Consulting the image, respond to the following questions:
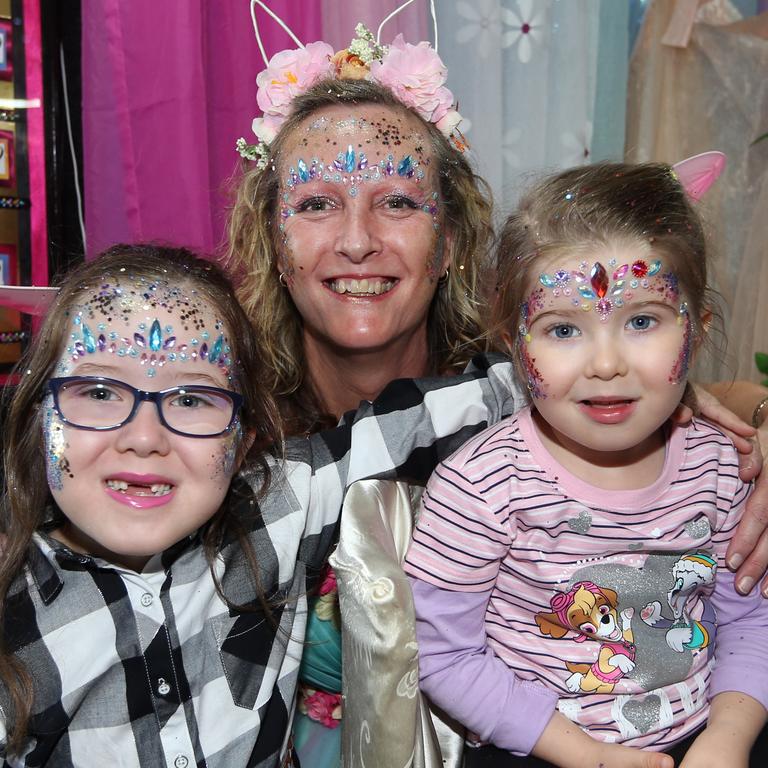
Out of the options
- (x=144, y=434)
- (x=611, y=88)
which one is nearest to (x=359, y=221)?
(x=144, y=434)

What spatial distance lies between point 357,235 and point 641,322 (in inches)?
22.2

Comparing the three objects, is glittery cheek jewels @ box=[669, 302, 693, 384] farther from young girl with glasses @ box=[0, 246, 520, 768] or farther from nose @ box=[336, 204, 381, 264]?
nose @ box=[336, 204, 381, 264]

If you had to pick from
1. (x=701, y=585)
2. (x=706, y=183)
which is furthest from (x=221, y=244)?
(x=701, y=585)

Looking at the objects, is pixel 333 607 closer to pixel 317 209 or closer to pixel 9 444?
pixel 9 444

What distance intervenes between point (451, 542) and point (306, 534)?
235 mm

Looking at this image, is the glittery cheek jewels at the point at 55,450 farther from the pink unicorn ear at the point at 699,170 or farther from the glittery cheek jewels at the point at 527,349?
the pink unicorn ear at the point at 699,170

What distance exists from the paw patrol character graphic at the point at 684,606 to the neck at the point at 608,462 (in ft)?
0.40

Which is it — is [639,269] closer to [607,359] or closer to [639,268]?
[639,268]

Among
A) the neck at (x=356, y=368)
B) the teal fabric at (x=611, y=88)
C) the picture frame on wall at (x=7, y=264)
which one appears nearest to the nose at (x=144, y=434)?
the neck at (x=356, y=368)

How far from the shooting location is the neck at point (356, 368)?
1.69 metres

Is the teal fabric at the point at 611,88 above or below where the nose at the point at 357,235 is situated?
above

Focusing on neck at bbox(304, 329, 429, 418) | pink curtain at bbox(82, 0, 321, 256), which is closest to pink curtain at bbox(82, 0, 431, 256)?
pink curtain at bbox(82, 0, 321, 256)

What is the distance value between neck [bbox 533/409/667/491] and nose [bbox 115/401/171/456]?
20.5 inches

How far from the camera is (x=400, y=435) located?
4.35ft
